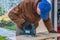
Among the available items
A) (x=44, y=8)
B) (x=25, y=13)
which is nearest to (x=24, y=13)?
(x=25, y=13)

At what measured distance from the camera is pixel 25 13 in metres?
1.70

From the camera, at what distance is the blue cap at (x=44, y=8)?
171cm

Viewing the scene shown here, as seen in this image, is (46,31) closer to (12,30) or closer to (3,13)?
(12,30)

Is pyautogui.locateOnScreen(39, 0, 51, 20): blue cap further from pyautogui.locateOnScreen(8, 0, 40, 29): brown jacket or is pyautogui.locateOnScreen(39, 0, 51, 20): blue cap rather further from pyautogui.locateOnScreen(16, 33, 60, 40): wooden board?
pyautogui.locateOnScreen(16, 33, 60, 40): wooden board

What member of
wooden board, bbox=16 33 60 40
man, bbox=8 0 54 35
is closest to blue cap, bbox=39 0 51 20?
man, bbox=8 0 54 35

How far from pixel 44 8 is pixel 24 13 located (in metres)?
0.21

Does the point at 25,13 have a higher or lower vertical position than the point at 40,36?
higher

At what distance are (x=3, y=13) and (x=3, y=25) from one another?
0.12 m

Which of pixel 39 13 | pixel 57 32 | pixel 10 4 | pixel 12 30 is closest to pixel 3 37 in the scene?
pixel 12 30

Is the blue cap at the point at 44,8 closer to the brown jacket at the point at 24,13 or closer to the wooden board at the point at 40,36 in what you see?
the brown jacket at the point at 24,13

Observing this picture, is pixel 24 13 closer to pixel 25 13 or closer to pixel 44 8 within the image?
pixel 25 13

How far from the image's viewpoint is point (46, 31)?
1.80 m

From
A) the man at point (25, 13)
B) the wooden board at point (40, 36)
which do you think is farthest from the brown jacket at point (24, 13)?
the wooden board at point (40, 36)

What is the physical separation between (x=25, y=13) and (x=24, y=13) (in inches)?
0.4
